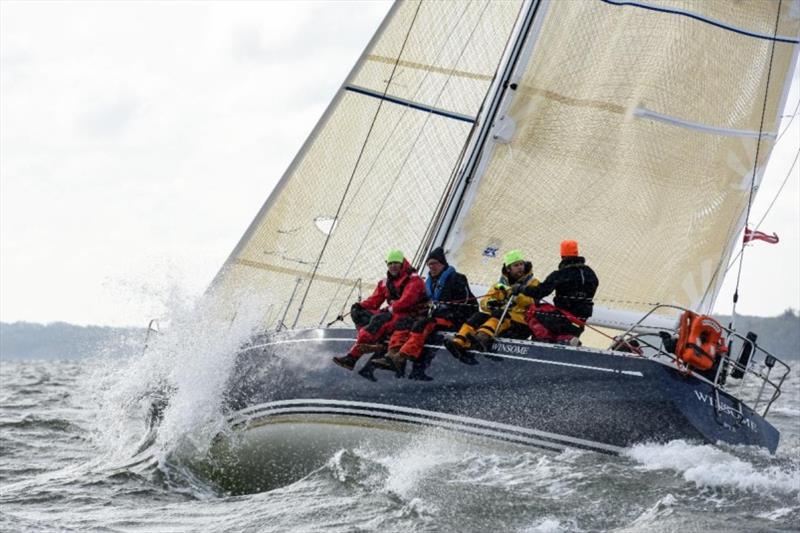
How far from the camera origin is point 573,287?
24.8 ft

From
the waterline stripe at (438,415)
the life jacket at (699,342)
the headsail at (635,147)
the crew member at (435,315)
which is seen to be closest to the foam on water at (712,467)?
the waterline stripe at (438,415)

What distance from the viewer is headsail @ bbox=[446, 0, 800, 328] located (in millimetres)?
9367

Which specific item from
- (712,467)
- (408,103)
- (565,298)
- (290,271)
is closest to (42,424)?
(290,271)

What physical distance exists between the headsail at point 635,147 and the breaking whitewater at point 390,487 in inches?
95.7

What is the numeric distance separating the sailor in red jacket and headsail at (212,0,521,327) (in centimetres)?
150

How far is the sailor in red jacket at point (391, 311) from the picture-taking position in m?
7.79

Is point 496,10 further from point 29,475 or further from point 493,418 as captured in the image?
point 29,475

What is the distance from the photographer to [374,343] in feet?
25.6

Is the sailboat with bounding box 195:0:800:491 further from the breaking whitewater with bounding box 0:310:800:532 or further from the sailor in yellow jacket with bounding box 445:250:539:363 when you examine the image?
the sailor in yellow jacket with bounding box 445:250:539:363

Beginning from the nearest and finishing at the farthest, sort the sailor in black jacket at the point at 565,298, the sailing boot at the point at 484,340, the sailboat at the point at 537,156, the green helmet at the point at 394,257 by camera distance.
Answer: the sailing boot at the point at 484,340 < the sailor in black jacket at the point at 565,298 < the green helmet at the point at 394,257 < the sailboat at the point at 537,156

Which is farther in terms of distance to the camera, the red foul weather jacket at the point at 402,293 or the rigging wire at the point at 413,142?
the rigging wire at the point at 413,142

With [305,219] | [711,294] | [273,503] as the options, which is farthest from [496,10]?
[273,503]

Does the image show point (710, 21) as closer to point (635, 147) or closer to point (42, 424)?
point (635, 147)

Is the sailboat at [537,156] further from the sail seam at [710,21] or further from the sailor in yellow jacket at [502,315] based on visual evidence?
the sailor in yellow jacket at [502,315]
